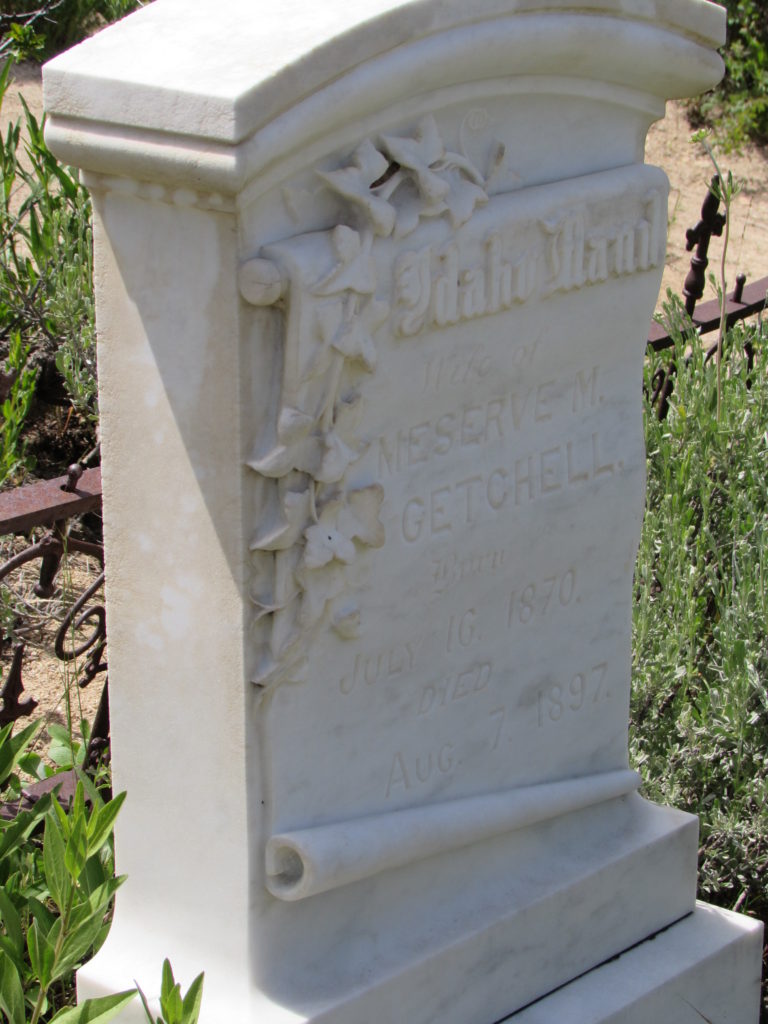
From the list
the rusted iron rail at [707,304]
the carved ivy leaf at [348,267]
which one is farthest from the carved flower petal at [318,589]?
the rusted iron rail at [707,304]

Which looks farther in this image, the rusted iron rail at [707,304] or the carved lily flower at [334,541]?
the rusted iron rail at [707,304]

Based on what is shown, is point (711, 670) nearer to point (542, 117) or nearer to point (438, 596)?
point (438, 596)

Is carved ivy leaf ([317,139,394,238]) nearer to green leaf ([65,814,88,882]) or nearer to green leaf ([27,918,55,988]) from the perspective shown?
green leaf ([65,814,88,882])

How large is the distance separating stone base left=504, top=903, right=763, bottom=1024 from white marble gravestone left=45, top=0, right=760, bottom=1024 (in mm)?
14

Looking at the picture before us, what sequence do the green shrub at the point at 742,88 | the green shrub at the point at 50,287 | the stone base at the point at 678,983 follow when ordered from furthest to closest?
1. the green shrub at the point at 742,88
2. the green shrub at the point at 50,287
3. the stone base at the point at 678,983

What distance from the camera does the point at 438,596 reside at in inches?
91.0

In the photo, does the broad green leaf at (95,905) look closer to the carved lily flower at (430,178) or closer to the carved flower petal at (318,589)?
the carved flower petal at (318,589)

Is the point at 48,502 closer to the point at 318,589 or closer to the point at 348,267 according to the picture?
the point at 318,589

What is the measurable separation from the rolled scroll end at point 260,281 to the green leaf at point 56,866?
0.75 meters

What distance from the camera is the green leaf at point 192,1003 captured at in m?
1.95

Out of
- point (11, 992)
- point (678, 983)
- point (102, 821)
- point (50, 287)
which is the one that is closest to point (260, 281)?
point (102, 821)

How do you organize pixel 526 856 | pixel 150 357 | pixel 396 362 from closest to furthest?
pixel 150 357, pixel 396 362, pixel 526 856

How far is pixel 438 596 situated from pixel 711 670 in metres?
1.44

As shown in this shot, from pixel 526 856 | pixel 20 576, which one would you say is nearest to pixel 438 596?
pixel 526 856
